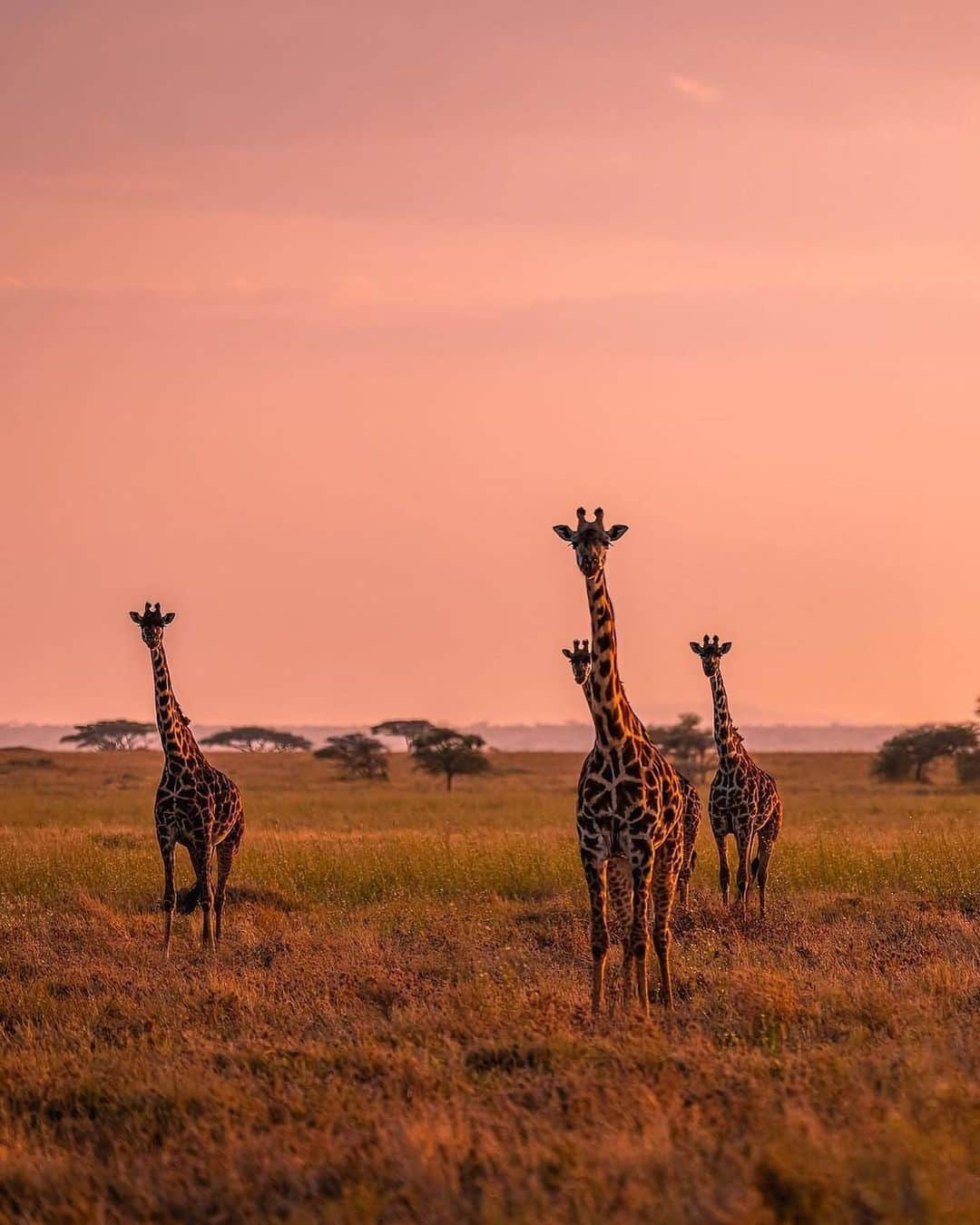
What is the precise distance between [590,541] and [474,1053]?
12.9 feet

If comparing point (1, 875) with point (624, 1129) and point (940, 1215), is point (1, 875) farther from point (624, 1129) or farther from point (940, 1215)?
point (940, 1215)

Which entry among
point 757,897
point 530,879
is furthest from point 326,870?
point 757,897

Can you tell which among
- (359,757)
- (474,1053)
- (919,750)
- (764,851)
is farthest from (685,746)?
(474,1053)

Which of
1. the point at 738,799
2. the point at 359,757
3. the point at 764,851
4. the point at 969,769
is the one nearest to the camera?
the point at 738,799

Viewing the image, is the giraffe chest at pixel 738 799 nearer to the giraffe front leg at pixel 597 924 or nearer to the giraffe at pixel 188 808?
the giraffe at pixel 188 808

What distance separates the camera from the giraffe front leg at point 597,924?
37.2ft

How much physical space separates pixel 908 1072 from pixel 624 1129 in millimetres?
2049

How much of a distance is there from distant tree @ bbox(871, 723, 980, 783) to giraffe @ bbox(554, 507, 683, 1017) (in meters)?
55.5

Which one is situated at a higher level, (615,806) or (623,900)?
(615,806)

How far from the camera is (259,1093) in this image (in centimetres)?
881

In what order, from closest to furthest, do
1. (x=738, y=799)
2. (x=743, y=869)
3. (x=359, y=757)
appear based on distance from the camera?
1. (x=743, y=869)
2. (x=738, y=799)
3. (x=359, y=757)

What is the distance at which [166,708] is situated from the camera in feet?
58.1

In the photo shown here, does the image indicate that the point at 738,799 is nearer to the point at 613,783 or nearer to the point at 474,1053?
the point at 613,783

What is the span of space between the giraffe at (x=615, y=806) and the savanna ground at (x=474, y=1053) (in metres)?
0.63
